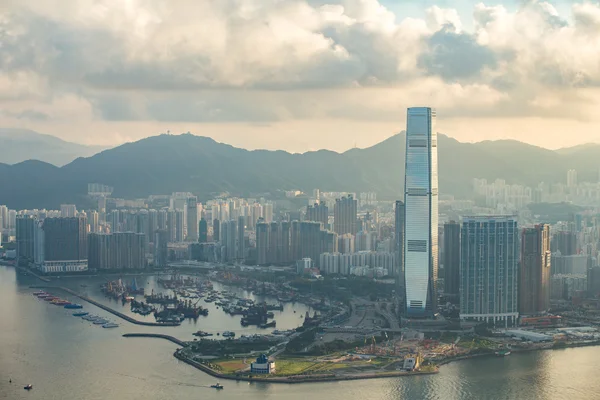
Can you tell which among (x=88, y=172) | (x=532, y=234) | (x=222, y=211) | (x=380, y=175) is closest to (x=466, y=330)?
(x=532, y=234)

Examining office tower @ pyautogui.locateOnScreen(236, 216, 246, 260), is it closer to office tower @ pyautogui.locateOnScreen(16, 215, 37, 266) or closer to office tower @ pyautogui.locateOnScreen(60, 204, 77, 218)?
office tower @ pyautogui.locateOnScreen(16, 215, 37, 266)

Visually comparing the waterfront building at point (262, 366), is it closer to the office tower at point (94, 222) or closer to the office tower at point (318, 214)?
the office tower at point (318, 214)

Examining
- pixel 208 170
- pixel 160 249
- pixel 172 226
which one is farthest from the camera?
pixel 208 170

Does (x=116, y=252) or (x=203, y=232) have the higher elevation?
(x=203, y=232)

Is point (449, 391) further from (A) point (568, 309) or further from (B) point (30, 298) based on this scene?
(B) point (30, 298)

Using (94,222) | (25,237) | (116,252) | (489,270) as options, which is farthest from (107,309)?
(94,222)

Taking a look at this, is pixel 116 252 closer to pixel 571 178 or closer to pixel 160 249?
pixel 160 249

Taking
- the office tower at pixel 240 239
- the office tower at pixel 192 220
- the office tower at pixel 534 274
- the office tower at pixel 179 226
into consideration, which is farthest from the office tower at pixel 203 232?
the office tower at pixel 534 274

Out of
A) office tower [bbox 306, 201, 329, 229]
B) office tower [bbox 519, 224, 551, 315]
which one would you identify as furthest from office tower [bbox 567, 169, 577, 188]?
office tower [bbox 519, 224, 551, 315]
